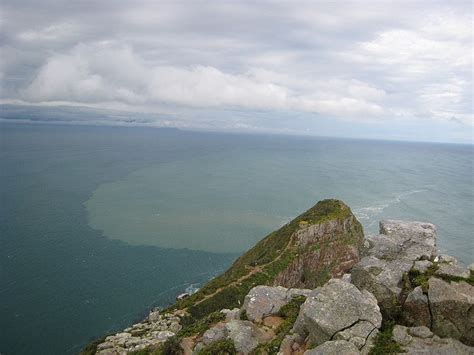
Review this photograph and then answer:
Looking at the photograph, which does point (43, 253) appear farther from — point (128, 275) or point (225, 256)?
point (225, 256)

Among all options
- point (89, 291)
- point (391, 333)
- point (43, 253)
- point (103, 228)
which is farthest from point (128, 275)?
point (391, 333)

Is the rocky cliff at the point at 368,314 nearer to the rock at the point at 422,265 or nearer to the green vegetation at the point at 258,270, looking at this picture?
the rock at the point at 422,265

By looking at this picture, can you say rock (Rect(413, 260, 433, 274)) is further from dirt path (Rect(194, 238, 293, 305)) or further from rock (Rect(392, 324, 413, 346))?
dirt path (Rect(194, 238, 293, 305))

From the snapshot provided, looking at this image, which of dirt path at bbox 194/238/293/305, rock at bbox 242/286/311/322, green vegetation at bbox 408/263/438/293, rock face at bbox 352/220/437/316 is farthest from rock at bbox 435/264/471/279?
dirt path at bbox 194/238/293/305

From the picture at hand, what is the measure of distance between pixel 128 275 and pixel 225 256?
2887cm

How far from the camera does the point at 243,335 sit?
27469mm

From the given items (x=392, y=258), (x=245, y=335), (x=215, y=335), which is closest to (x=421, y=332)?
(x=392, y=258)

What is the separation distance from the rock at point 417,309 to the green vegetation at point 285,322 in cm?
832

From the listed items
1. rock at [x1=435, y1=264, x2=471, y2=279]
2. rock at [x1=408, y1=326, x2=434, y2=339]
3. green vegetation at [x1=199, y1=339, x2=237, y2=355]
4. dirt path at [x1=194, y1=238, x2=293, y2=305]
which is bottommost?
dirt path at [x1=194, y1=238, x2=293, y2=305]

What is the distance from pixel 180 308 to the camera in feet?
210

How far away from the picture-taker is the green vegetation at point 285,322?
25219 millimetres

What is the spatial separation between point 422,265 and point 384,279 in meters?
3.29

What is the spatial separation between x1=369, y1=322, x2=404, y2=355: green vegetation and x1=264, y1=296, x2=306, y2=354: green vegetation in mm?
6860

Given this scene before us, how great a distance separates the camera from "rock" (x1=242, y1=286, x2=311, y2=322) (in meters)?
31.0
